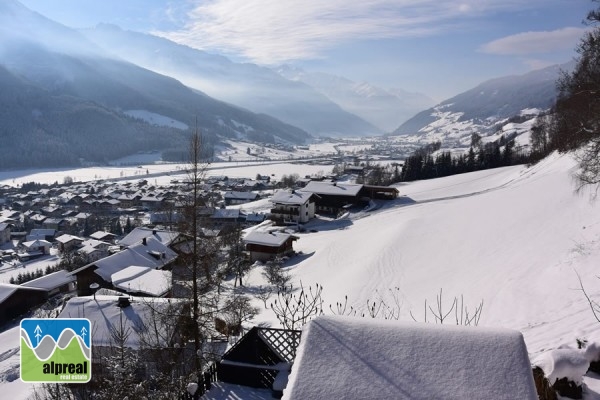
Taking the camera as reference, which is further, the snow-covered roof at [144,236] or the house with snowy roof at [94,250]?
the house with snowy roof at [94,250]

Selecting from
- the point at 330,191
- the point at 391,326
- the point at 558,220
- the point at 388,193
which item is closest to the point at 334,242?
the point at 558,220

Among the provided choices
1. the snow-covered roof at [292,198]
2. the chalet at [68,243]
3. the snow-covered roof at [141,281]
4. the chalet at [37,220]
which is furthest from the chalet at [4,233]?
the snow-covered roof at [141,281]

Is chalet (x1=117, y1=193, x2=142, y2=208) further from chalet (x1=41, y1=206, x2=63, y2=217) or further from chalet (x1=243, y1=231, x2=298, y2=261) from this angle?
chalet (x1=243, y1=231, x2=298, y2=261)

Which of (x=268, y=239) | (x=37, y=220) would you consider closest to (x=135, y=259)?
(x=268, y=239)

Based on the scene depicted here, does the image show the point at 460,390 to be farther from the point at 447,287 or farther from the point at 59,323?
the point at 447,287

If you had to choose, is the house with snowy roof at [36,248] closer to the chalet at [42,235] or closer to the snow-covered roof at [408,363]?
the chalet at [42,235]

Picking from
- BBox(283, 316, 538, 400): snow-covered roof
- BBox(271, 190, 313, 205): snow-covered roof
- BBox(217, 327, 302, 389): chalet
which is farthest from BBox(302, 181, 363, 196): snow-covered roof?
BBox(283, 316, 538, 400): snow-covered roof
